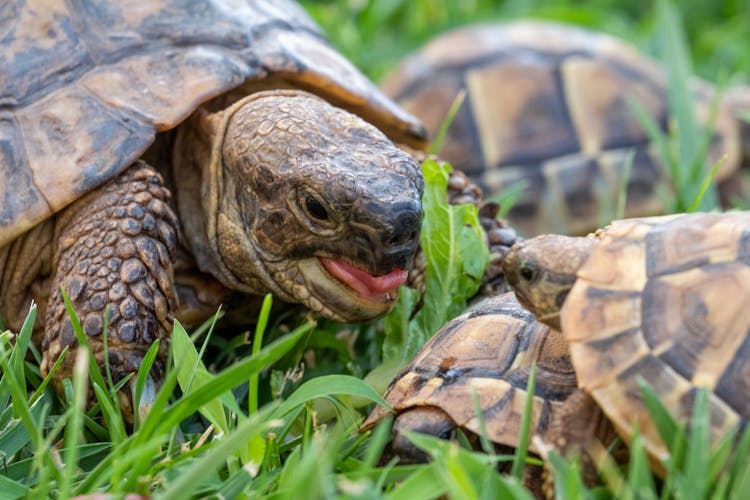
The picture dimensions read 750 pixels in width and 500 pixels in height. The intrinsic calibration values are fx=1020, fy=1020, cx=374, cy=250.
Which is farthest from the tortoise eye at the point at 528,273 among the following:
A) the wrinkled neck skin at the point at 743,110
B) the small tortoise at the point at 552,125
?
the wrinkled neck skin at the point at 743,110

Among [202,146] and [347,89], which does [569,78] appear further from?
[202,146]

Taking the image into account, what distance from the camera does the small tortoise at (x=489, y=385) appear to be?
2.11m

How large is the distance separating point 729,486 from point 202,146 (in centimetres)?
185

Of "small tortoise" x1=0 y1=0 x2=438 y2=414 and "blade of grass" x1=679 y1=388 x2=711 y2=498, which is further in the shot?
"small tortoise" x1=0 y1=0 x2=438 y2=414

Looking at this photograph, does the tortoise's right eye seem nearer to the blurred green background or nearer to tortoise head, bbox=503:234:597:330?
tortoise head, bbox=503:234:597:330

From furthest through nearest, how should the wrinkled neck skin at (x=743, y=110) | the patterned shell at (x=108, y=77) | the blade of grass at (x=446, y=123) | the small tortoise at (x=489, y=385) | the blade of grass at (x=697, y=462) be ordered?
the wrinkled neck skin at (x=743, y=110), the blade of grass at (x=446, y=123), the patterned shell at (x=108, y=77), the small tortoise at (x=489, y=385), the blade of grass at (x=697, y=462)

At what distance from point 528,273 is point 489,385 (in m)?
0.26

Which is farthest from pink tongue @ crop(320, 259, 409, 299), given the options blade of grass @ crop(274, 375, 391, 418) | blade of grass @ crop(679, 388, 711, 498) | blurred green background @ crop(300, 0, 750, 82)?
blurred green background @ crop(300, 0, 750, 82)

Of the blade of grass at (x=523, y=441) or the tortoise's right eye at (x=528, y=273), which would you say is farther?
the tortoise's right eye at (x=528, y=273)

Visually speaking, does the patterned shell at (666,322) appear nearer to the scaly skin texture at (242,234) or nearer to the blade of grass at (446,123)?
the scaly skin texture at (242,234)

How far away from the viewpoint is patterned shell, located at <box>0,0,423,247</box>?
2811mm

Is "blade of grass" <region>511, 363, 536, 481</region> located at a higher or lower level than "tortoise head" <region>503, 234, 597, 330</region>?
lower

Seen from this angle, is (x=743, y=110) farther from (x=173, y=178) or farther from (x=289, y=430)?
(x=289, y=430)

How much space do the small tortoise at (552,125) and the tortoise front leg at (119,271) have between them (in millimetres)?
2991
